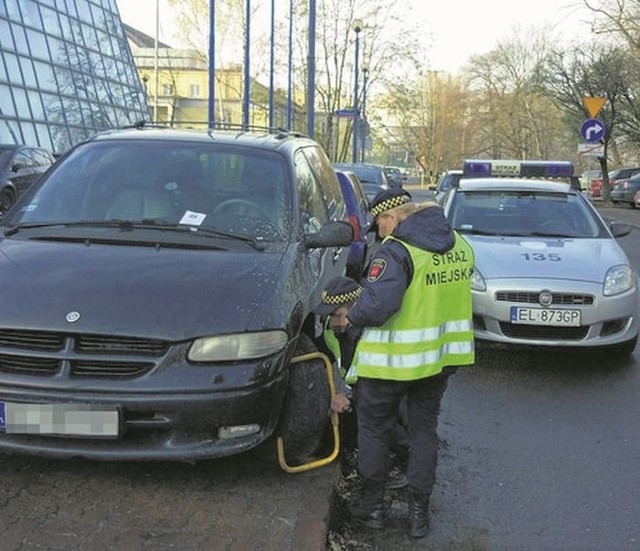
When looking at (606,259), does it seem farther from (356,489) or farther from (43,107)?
(43,107)

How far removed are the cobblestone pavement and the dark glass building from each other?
19831mm

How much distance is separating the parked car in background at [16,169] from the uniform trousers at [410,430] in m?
12.8

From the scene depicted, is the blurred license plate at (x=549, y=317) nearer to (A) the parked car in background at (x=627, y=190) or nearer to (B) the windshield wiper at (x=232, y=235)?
(B) the windshield wiper at (x=232, y=235)

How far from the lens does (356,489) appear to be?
4.06 m

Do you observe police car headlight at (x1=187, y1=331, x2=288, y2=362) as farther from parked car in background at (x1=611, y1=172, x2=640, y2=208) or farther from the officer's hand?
parked car in background at (x1=611, y1=172, x2=640, y2=208)

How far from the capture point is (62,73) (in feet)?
90.9

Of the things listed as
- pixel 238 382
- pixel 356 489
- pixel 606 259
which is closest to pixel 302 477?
pixel 356 489

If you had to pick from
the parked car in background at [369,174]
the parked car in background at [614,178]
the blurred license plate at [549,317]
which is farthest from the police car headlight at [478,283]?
the parked car in background at [614,178]

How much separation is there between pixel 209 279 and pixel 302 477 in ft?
3.59

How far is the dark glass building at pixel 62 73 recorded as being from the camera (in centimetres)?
2377

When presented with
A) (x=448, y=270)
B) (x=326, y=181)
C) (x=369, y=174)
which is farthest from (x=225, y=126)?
(x=369, y=174)

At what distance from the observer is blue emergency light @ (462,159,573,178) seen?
1046 centimetres

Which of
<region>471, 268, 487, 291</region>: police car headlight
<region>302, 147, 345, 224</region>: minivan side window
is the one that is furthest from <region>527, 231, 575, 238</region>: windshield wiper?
<region>302, 147, 345, 224</region>: minivan side window

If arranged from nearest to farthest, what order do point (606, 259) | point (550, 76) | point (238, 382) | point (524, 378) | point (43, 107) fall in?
point (238, 382) → point (524, 378) → point (606, 259) → point (43, 107) → point (550, 76)
